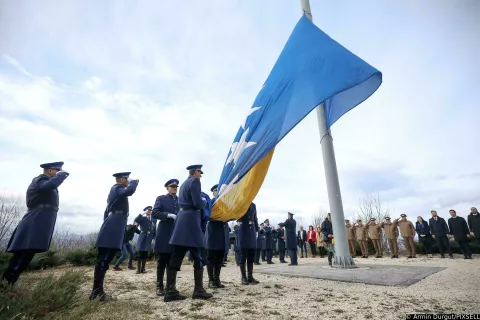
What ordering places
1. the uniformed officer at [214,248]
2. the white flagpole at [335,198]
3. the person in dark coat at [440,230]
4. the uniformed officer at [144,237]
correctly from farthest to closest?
the person in dark coat at [440,230]
the uniformed officer at [144,237]
the white flagpole at [335,198]
the uniformed officer at [214,248]

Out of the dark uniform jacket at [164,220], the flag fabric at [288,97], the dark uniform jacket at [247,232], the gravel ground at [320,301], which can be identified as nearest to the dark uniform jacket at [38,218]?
the gravel ground at [320,301]

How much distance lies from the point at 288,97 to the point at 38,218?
465cm

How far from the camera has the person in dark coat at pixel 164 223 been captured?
221 inches

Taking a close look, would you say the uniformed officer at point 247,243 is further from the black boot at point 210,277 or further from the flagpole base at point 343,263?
the flagpole base at point 343,263

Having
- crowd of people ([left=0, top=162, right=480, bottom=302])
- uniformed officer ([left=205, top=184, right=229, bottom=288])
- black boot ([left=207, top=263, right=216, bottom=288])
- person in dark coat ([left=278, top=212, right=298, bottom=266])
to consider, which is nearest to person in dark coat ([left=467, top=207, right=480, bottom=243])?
person in dark coat ([left=278, top=212, right=298, bottom=266])

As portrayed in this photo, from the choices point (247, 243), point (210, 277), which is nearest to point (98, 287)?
point (210, 277)

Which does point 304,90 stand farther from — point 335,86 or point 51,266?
point 51,266

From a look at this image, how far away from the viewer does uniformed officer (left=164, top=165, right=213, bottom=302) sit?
4535 millimetres

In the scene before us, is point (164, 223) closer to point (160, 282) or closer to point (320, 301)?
point (160, 282)

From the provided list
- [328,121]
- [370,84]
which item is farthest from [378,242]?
[370,84]

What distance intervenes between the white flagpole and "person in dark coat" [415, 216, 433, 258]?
876cm

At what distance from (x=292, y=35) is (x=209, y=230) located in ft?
16.2

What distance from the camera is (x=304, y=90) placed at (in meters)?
4.91

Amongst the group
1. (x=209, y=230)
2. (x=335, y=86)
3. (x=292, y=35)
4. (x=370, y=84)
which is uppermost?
(x=292, y=35)
